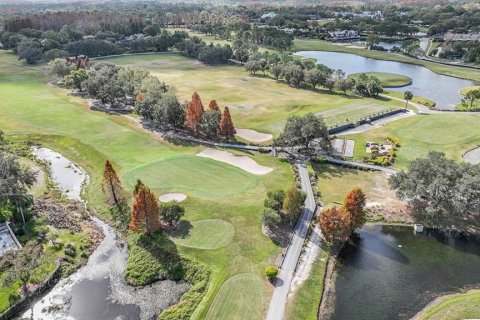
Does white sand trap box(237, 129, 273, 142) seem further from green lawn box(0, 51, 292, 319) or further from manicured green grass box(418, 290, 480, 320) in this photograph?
manicured green grass box(418, 290, 480, 320)

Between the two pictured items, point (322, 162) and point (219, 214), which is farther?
point (322, 162)

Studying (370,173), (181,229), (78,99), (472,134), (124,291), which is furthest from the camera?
(78,99)

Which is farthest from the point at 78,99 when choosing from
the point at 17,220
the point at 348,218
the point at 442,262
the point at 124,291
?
the point at 442,262

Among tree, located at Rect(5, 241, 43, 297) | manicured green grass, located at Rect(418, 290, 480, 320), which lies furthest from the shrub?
tree, located at Rect(5, 241, 43, 297)

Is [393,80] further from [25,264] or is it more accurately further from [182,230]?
[25,264]

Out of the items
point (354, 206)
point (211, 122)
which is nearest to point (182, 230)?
point (354, 206)

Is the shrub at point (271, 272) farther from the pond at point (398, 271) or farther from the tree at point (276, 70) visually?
the tree at point (276, 70)

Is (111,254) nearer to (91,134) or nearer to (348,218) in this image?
(348,218)
